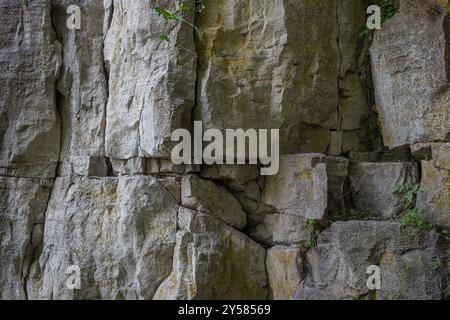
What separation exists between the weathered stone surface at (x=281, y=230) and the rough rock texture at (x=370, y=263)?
169mm

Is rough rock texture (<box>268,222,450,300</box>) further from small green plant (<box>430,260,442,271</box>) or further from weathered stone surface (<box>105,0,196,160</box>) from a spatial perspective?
weathered stone surface (<box>105,0,196,160</box>)

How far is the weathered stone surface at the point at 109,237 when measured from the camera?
5891mm

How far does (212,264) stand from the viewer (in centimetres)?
564

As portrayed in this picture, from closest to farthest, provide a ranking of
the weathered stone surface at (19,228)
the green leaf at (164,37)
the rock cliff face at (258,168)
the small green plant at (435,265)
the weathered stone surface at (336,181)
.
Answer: the small green plant at (435,265) < the rock cliff face at (258,168) < the green leaf at (164,37) < the weathered stone surface at (336,181) < the weathered stone surface at (19,228)

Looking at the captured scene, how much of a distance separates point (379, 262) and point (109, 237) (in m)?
3.31

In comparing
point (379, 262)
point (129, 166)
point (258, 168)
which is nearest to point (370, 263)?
point (379, 262)

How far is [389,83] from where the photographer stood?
5.97 metres

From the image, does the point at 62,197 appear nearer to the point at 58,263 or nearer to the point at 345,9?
the point at 58,263

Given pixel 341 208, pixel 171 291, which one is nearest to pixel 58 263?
pixel 171 291

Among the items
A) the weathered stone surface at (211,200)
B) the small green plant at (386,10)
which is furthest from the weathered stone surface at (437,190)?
the weathered stone surface at (211,200)

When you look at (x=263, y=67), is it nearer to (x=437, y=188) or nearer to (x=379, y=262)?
(x=437, y=188)

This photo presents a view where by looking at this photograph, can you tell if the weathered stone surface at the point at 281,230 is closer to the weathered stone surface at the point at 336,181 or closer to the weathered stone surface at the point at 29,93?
the weathered stone surface at the point at 336,181

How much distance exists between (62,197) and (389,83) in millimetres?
4629

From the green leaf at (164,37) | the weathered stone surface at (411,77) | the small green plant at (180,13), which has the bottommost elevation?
the weathered stone surface at (411,77)
